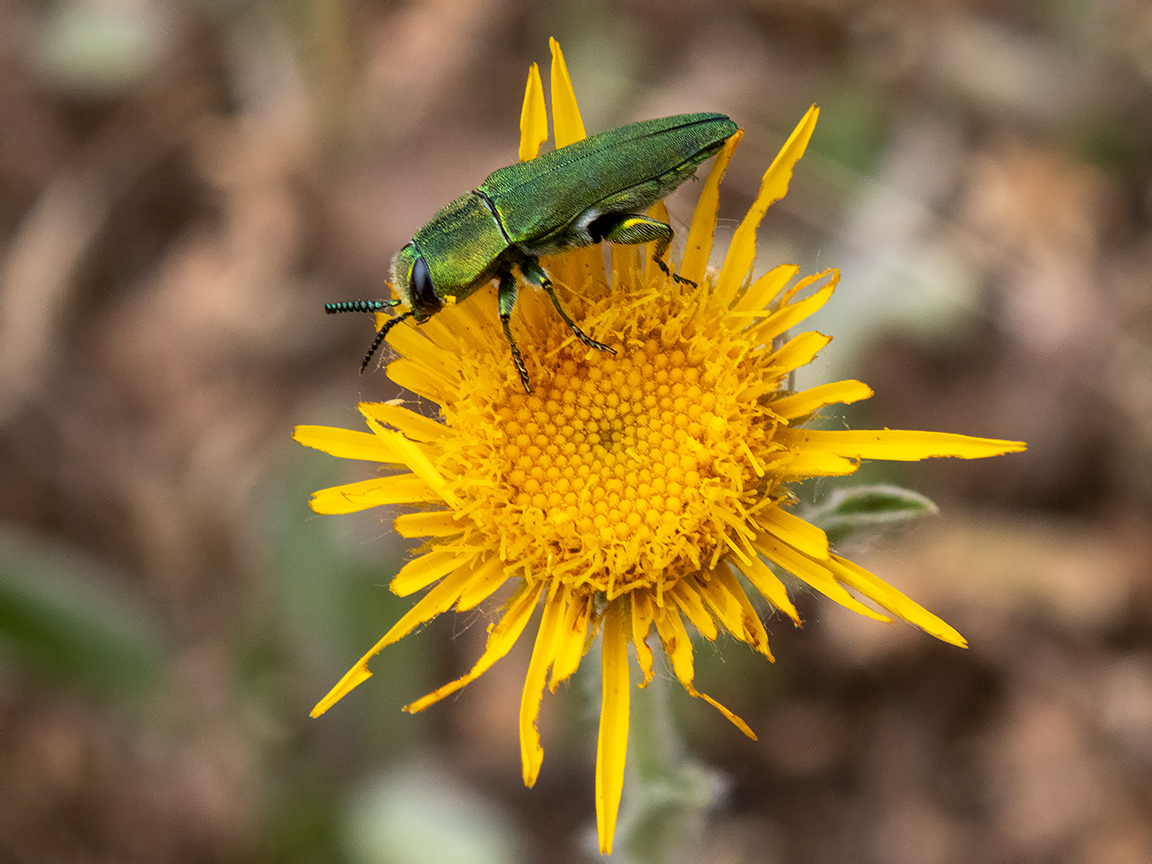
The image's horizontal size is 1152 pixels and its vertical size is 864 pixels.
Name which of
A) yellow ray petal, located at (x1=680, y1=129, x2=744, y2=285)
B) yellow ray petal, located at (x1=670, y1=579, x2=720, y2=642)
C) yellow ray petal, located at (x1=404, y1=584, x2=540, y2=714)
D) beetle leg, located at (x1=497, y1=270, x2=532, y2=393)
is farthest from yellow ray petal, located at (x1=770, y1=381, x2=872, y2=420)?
yellow ray petal, located at (x1=404, y1=584, x2=540, y2=714)

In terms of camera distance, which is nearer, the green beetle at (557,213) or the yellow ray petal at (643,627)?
the yellow ray petal at (643,627)

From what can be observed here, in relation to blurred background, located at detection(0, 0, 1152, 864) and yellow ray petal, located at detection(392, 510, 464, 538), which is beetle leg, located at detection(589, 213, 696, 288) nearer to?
yellow ray petal, located at detection(392, 510, 464, 538)

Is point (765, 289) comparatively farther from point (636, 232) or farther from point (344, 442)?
point (344, 442)

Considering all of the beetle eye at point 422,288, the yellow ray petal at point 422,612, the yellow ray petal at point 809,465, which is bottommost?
the yellow ray petal at point 422,612

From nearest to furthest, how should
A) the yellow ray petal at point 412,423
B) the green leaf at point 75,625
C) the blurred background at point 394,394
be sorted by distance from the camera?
the yellow ray petal at point 412,423 → the green leaf at point 75,625 → the blurred background at point 394,394

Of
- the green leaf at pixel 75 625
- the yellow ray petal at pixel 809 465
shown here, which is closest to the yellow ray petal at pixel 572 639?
the yellow ray petal at pixel 809 465

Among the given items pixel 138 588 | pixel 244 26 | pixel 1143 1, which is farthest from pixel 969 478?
pixel 244 26

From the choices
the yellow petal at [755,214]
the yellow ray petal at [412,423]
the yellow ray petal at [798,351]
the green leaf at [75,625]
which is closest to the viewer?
the yellow ray petal at [798,351]

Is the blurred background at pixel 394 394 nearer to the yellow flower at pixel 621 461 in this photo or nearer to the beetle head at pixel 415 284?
the yellow flower at pixel 621 461

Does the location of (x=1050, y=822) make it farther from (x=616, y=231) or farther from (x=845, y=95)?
(x=845, y=95)
